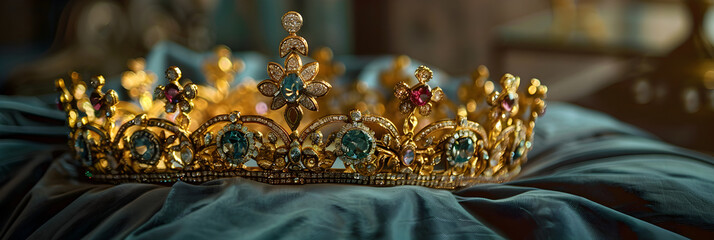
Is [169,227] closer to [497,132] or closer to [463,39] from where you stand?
[497,132]

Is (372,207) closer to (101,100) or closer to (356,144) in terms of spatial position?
(356,144)

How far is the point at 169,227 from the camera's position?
528mm

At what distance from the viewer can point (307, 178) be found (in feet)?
2.25

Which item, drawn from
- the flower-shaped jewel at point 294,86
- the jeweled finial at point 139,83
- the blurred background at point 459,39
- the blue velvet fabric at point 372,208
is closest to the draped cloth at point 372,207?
the blue velvet fabric at point 372,208

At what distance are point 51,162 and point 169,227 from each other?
0.35m

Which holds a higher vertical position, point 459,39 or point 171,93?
point 459,39

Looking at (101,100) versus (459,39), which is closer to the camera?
(101,100)

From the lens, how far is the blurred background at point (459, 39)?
1303 millimetres

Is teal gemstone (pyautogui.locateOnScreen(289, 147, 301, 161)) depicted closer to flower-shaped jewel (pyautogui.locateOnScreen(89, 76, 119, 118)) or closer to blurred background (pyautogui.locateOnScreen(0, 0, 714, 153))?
flower-shaped jewel (pyautogui.locateOnScreen(89, 76, 119, 118))

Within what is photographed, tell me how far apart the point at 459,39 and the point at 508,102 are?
1.61 metres

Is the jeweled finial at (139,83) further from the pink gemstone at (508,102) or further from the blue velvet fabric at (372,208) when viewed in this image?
the pink gemstone at (508,102)

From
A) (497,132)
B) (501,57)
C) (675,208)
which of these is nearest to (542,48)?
(501,57)

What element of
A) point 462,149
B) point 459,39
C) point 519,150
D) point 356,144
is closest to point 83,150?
point 356,144

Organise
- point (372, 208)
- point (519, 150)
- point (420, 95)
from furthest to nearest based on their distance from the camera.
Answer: point (519, 150), point (420, 95), point (372, 208)
